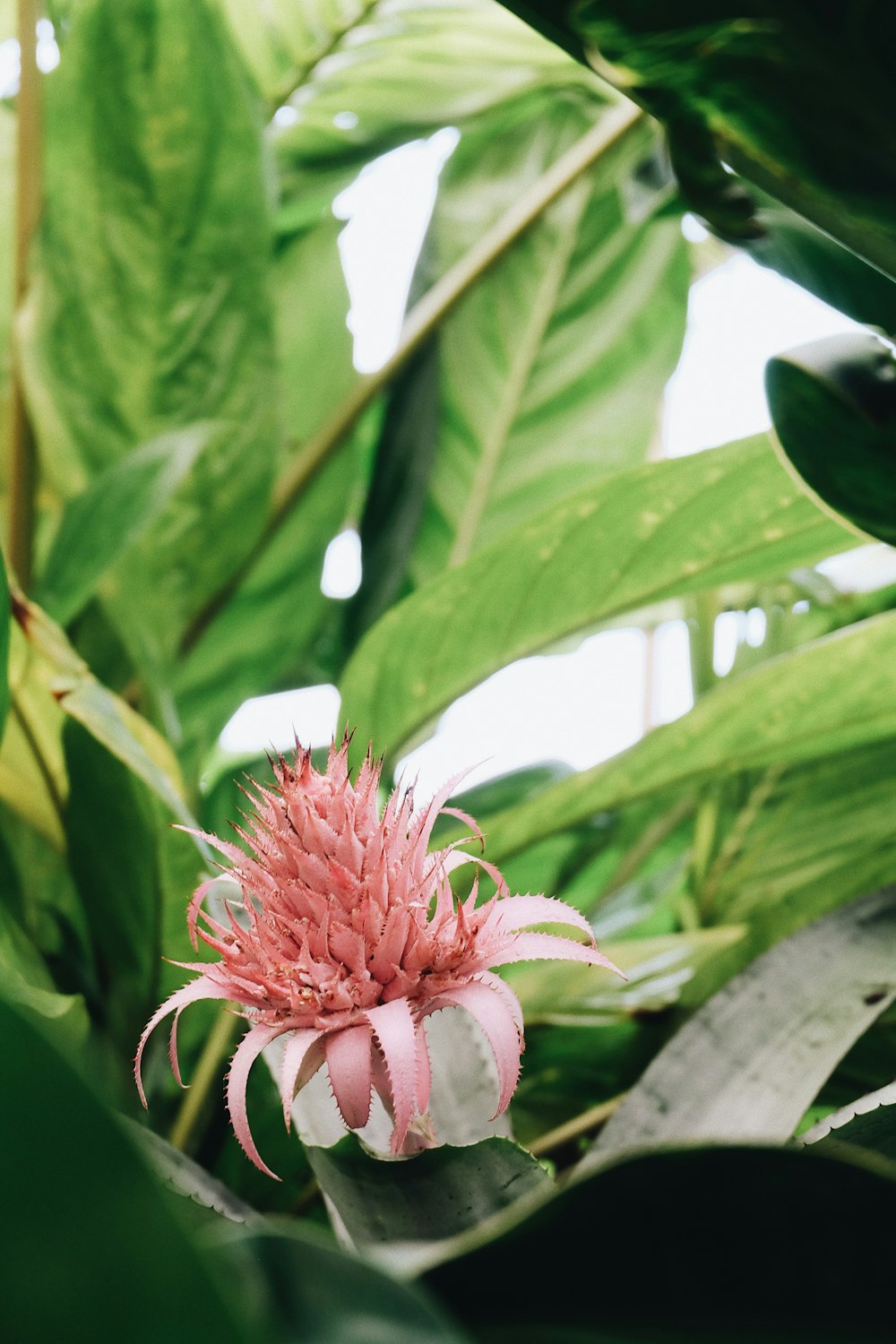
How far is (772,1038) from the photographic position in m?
0.32

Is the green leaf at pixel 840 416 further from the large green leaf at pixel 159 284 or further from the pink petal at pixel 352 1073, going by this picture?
the large green leaf at pixel 159 284

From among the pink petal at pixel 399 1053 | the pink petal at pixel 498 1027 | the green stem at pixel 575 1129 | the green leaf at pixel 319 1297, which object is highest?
the green leaf at pixel 319 1297

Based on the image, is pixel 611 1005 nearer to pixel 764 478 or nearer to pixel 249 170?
pixel 764 478

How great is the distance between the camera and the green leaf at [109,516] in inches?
17.6

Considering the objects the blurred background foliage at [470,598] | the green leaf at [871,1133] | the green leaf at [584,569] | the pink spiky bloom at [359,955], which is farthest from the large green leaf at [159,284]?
the green leaf at [871,1133]

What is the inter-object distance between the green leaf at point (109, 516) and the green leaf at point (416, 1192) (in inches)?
11.3

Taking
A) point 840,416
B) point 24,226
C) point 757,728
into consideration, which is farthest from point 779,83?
point 24,226

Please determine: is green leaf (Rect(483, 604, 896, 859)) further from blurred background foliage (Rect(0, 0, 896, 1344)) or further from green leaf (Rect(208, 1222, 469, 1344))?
green leaf (Rect(208, 1222, 469, 1344))

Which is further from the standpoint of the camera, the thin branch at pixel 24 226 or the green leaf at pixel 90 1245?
the thin branch at pixel 24 226

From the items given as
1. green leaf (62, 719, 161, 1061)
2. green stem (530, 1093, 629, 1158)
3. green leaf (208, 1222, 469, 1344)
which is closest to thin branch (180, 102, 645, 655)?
green leaf (62, 719, 161, 1061)

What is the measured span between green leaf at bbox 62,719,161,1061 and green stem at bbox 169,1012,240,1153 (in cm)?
3

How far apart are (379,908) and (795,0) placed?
10.6 inches

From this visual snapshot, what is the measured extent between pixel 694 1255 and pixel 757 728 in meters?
0.27

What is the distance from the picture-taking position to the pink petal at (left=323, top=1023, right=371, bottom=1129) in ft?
0.76
